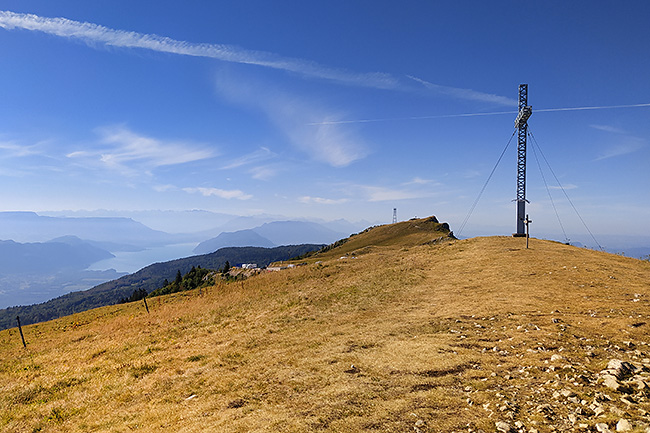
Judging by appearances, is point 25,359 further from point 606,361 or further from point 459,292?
point 606,361

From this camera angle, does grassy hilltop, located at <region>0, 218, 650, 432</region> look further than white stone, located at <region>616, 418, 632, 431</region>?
Yes

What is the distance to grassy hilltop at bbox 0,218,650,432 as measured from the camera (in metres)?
8.45

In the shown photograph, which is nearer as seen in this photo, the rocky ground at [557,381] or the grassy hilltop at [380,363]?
the rocky ground at [557,381]

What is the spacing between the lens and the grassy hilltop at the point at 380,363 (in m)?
8.45

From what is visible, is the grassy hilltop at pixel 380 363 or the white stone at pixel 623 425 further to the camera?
the grassy hilltop at pixel 380 363

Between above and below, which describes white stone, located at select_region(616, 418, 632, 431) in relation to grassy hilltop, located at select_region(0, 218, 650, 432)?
above

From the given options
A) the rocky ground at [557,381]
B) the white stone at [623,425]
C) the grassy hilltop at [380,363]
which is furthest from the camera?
the grassy hilltop at [380,363]

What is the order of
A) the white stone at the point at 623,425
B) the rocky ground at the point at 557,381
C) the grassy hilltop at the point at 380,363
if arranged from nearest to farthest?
the white stone at the point at 623,425
the rocky ground at the point at 557,381
the grassy hilltop at the point at 380,363

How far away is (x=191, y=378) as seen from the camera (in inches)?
566

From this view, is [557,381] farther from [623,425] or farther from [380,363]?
[380,363]

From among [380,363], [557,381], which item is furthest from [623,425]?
[380,363]

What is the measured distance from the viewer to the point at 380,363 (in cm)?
1284

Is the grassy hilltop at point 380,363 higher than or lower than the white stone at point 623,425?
lower

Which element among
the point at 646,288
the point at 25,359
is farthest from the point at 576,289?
the point at 25,359
